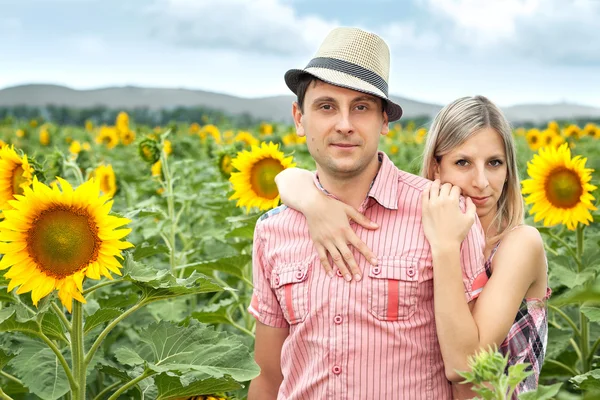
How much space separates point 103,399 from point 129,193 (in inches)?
82.5

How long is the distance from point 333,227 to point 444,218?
0.27 m

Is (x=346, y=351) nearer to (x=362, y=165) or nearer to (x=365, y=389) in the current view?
(x=365, y=389)

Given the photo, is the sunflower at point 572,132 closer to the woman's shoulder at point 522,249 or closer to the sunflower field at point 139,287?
the sunflower field at point 139,287

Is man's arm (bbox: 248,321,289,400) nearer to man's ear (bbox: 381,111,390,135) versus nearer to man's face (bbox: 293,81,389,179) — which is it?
man's face (bbox: 293,81,389,179)

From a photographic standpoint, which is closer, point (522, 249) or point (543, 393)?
point (543, 393)

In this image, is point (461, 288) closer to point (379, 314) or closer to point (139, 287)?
point (379, 314)

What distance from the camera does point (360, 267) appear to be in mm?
1911

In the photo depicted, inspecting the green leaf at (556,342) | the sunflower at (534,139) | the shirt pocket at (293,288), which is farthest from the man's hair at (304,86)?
the sunflower at (534,139)

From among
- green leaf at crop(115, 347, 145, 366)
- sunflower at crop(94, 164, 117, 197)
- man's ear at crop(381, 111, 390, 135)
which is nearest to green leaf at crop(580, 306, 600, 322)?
man's ear at crop(381, 111, 390, 135)

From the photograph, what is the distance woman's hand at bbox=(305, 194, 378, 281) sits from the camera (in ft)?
6.20

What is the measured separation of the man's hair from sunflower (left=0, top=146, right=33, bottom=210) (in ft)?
3.19

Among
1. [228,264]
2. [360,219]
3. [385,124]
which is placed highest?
[385,124]

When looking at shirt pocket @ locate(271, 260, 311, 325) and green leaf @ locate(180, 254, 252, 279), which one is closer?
shirt pocket @ locate(271, 260, 311, 325)

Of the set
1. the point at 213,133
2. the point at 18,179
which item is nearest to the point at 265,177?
the point at 18,179
